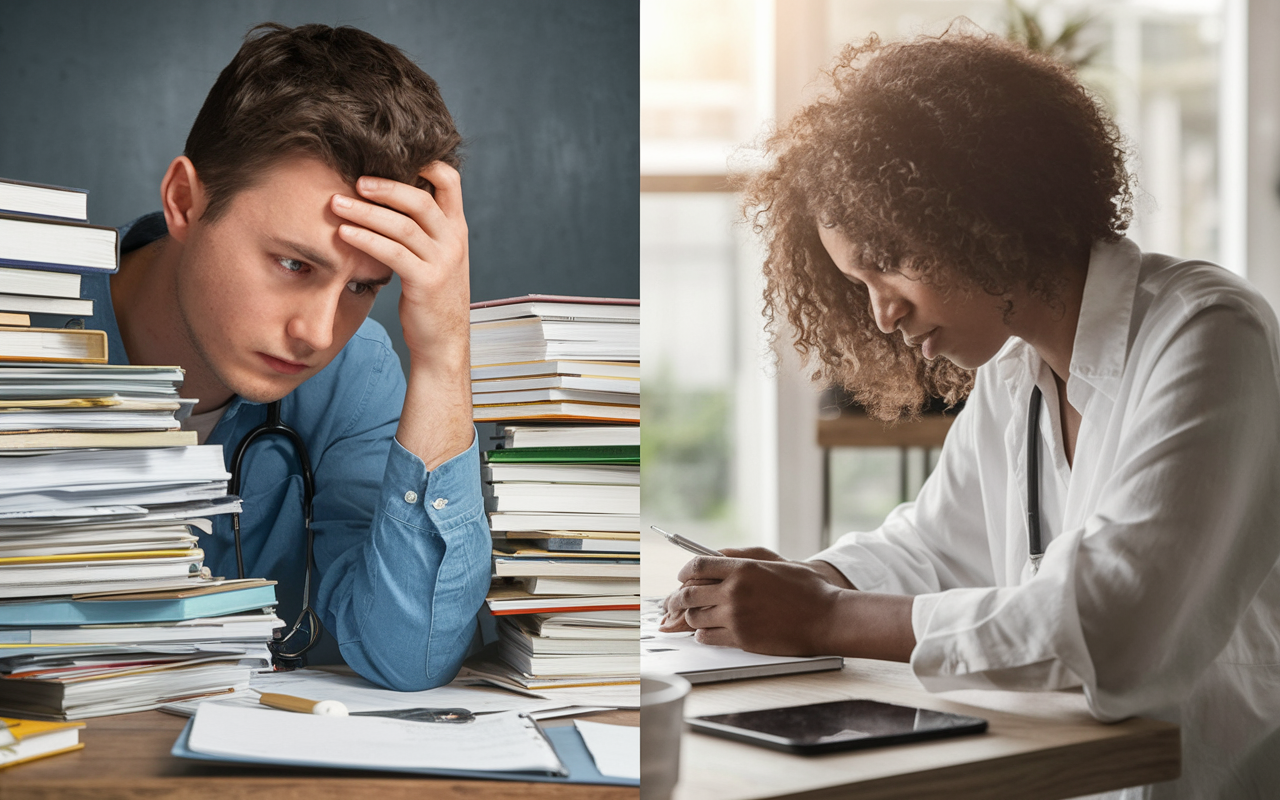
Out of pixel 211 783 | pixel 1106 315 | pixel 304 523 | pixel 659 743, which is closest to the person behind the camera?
pixel 659 743

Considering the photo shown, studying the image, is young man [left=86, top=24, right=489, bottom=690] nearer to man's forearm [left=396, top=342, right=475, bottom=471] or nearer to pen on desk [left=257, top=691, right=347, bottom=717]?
A: man's forearm [left=396, top=342, right=475, bottom=471]

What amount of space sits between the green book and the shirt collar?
0.37 metres

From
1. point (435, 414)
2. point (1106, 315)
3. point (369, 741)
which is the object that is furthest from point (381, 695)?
point (1106, 315)

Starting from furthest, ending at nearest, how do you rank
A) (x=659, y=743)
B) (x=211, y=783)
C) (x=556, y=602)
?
(x=556, y=602) < (x=211, y=783) < (x=659, y=743)

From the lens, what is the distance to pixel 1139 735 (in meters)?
0.57

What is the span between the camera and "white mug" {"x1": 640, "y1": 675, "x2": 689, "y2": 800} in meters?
0.50

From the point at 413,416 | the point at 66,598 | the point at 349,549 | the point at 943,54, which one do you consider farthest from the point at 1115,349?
the point at 66,598

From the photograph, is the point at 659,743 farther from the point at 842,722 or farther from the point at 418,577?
the point at 418,577

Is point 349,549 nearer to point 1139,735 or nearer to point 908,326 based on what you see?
point 908,326

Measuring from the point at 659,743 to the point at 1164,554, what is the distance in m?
0.34

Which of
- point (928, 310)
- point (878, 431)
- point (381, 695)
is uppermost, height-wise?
point (928, 310)

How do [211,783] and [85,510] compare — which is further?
[85,510]

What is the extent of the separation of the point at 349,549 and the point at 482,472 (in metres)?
0.15

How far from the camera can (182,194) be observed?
3.00 feet
